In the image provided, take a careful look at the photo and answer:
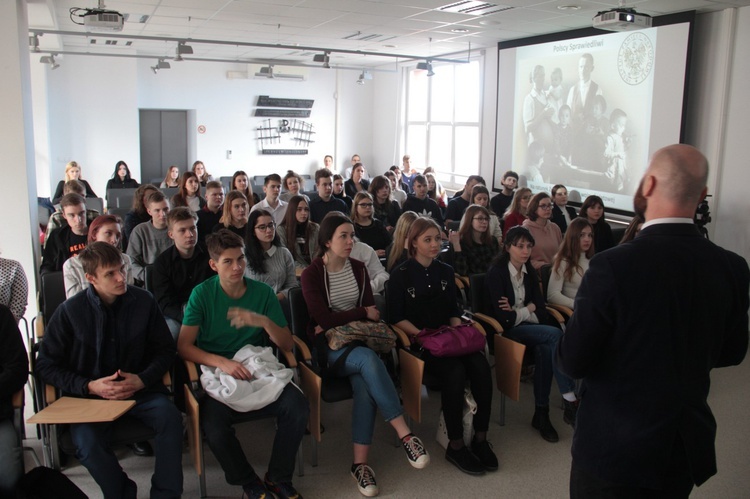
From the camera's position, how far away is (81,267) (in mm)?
3863

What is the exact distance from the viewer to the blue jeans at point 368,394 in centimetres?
339

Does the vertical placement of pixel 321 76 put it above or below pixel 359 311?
above

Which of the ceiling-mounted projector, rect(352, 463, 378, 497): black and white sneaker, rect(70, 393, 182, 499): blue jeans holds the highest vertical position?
the ceiling-mounted projector

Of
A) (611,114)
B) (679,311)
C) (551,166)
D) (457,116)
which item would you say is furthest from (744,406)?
(457,116)

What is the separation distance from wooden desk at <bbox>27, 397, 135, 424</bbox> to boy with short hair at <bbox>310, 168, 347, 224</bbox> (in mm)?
4132

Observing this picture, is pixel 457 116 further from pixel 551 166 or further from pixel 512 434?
pixel 512 434

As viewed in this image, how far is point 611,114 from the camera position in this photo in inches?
316

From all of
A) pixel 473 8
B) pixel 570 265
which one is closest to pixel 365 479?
pixel 570 265

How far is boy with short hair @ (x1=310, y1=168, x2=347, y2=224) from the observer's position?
6.86 meters

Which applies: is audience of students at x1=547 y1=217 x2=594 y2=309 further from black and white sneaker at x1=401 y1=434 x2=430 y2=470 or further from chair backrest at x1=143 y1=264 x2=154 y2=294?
chair backrest at x1=143 y1=264 x2=154 y2=294

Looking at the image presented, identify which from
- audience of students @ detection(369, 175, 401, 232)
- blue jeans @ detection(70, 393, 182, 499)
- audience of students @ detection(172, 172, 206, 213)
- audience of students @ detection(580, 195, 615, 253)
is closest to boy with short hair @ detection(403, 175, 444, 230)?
audience of students @ detection(369, 175, 401, 232)

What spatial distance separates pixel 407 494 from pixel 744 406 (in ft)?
9.14

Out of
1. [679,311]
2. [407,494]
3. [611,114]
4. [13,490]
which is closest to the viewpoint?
[679,311]

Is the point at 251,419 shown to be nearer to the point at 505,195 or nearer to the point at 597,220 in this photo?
the point at 597,220
